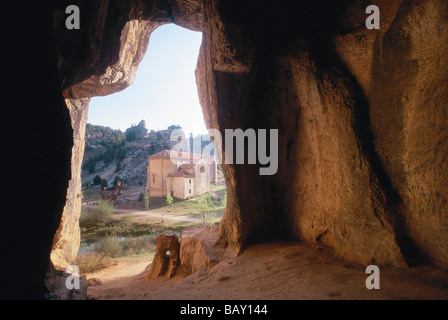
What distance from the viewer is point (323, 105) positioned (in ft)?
13.9

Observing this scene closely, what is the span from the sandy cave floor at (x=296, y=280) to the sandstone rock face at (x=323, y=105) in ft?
1.21

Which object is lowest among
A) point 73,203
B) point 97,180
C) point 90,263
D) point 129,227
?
point 129,227

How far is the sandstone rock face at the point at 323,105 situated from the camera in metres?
3.09

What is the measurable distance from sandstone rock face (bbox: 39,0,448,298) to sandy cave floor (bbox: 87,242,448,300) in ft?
1.21

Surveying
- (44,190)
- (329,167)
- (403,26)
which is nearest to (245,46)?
(403,26)

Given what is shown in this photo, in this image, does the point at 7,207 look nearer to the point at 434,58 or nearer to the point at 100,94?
the point at 434,58

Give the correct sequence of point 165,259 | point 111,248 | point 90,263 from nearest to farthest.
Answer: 1. point 165,259
2. point 90,263
3. point 111,248

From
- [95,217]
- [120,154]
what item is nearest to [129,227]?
[95,217]

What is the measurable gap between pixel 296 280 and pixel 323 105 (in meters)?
3.12

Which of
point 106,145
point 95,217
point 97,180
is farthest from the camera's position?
point 106,145

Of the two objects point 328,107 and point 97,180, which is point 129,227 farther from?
point 97,180

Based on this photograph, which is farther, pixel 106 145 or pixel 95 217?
pixel 106 145

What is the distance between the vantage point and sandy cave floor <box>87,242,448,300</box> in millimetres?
2531

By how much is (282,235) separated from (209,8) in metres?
5.51
